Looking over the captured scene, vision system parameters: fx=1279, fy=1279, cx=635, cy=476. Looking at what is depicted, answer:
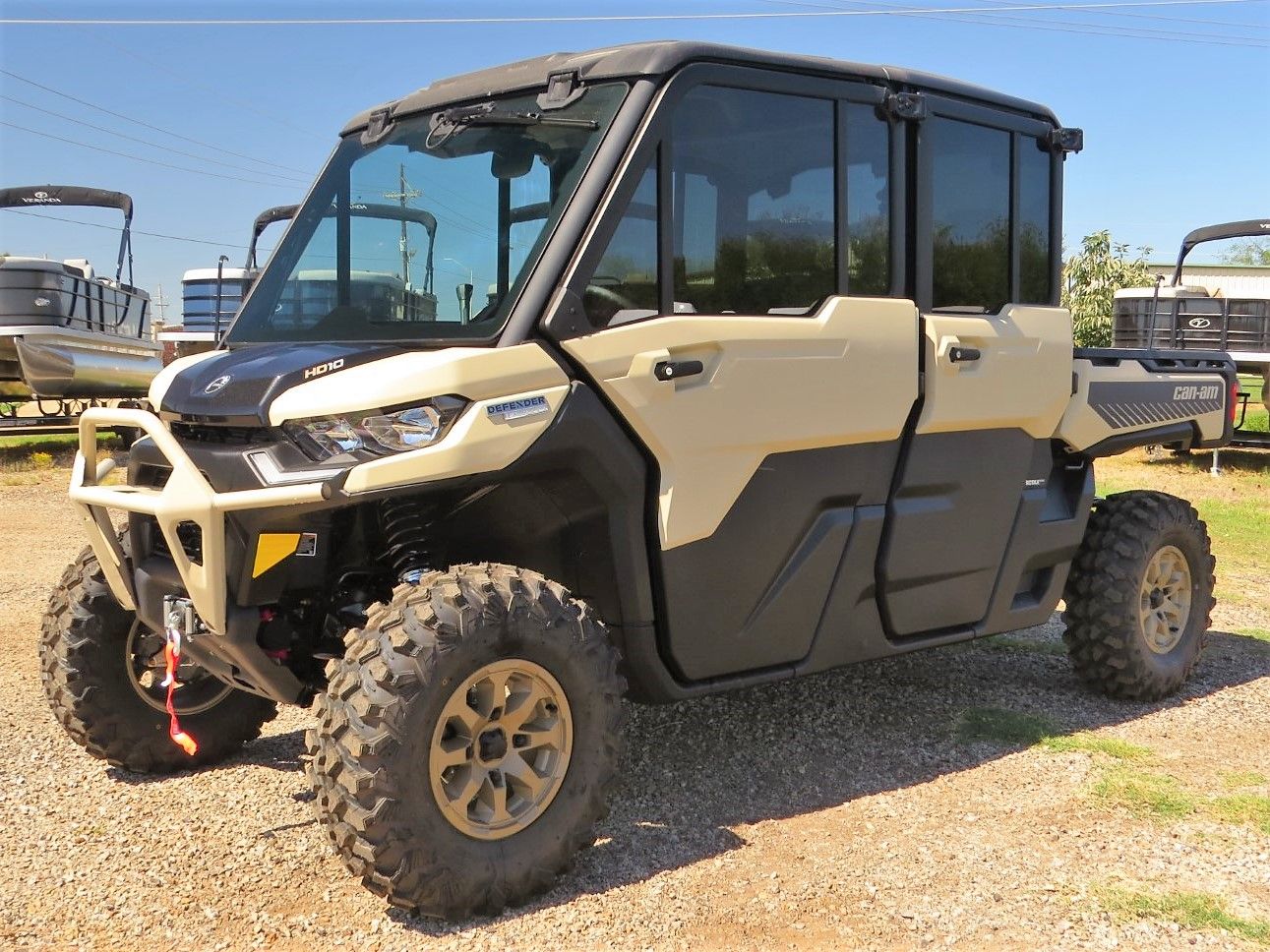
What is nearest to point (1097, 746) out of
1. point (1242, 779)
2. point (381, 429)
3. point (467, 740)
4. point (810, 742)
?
point (1242, 779)

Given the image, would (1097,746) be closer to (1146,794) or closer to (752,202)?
(1146,794)

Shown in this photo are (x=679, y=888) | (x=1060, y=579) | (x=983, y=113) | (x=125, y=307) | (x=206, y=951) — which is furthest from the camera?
(x=125, y=307)

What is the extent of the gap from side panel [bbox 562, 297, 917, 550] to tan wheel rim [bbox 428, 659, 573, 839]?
70cm

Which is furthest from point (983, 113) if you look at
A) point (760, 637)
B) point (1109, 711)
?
point (1109, 711)

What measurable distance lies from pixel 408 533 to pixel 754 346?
130cm

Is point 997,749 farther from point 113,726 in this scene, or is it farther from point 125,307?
point 125,307

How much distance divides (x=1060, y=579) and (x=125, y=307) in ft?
48.3

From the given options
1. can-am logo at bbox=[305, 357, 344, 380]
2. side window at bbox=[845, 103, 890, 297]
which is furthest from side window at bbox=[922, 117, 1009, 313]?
can-am logo at bbox=[305, 357, 344, 380]

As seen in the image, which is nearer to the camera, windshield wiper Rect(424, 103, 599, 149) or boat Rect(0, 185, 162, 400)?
windshield wiper Rect(424, 103, 599, 149)

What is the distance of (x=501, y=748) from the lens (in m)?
3.82

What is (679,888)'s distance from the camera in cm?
393

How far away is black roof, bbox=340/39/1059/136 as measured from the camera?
162 inches

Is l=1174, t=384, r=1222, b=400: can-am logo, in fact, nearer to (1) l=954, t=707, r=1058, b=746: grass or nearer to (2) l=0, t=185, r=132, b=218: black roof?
(1) l=954, t=707, r=1058, b=746: grass

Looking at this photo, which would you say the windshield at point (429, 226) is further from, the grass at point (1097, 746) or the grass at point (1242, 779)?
the grass at point (1242, 779)
